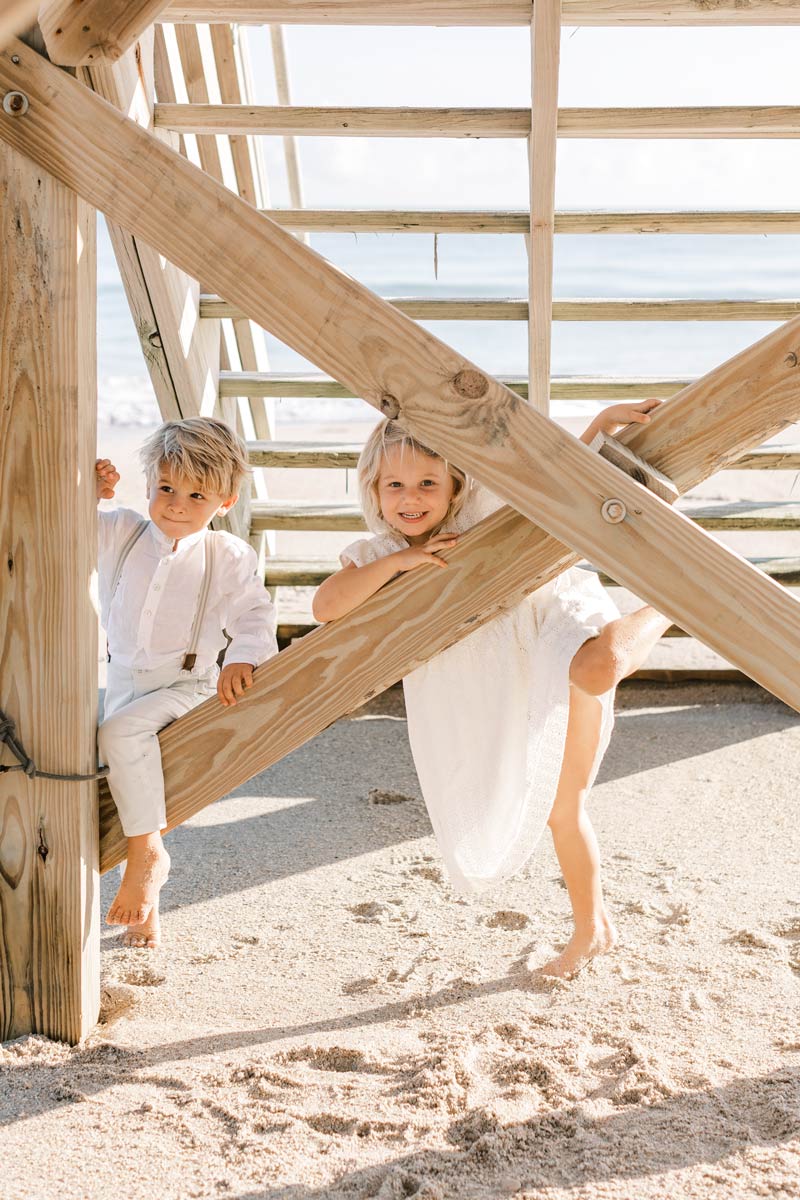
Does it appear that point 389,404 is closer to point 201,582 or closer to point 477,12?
point 201,582

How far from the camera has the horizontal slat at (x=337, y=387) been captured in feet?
13.0

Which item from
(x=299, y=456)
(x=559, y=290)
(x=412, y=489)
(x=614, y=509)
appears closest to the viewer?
(x=614, y=509)

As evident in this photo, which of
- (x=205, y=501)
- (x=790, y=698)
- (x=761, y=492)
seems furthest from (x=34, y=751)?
(x=761, y=492)

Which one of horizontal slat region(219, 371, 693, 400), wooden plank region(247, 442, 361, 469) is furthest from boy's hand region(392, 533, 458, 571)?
wooden plank region(247, 442, 361, 469)

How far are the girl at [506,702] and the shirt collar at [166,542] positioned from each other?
38cm

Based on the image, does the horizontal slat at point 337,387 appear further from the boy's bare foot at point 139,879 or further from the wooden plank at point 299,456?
the boy's bare foot at point 139,879

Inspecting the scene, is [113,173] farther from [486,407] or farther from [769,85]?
[769,85]

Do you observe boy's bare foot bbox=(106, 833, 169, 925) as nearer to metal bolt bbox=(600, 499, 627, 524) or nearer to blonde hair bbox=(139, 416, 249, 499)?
Answer: blonde hair bbox=(139, 416, 249, 499)

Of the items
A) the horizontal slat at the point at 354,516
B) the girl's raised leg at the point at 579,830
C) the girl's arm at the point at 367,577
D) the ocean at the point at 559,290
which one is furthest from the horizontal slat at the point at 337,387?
the ocean at the point at 559,290

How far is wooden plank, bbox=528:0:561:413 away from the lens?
9.59 ft

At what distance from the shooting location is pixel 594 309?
370cm

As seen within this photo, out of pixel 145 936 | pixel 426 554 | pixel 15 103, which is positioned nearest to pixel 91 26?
pixel 15 103

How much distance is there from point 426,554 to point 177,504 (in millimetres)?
659

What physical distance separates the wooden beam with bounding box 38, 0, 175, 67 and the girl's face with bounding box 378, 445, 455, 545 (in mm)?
908
